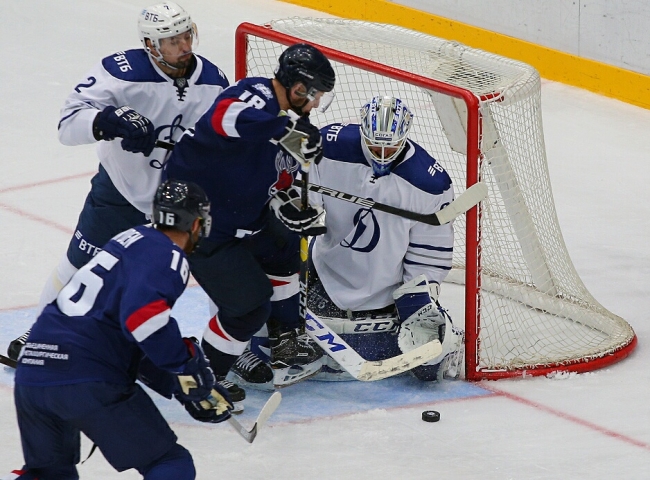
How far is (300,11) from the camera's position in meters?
8.16

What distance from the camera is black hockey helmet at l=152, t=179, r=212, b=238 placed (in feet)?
9.76

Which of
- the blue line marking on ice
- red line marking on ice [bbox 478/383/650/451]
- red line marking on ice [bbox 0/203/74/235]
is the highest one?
red line marking on ice [bbox 0/203/74/235]

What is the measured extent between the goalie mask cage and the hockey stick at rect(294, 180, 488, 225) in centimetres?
8

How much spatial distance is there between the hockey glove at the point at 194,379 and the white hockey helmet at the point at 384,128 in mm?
1223

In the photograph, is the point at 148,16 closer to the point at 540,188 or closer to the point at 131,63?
the point at 131,63

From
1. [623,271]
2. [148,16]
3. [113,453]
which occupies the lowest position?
[623,271]

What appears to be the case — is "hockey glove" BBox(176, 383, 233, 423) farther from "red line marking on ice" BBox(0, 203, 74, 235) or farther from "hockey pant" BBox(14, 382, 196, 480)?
"red line marking on ice" BBox(0, 203, 74, 235)

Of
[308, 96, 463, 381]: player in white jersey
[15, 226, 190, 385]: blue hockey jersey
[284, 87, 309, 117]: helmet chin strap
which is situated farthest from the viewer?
[308, 96, 463, 381]: player in white jersey

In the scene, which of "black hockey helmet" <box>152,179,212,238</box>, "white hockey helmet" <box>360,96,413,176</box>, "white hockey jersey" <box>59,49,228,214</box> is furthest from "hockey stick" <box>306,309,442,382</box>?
A: "black hockey helmet" <box>152,179,212,238</box>

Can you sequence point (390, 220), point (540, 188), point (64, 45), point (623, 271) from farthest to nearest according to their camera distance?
point (64, 45) → point (623, 271) → point (540, 188) → point (390, 220)

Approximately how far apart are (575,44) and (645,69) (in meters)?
0.44

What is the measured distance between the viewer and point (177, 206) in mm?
2973

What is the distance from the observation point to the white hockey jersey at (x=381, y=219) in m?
4.14

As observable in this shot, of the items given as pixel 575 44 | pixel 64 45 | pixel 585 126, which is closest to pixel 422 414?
pixel 585 126
